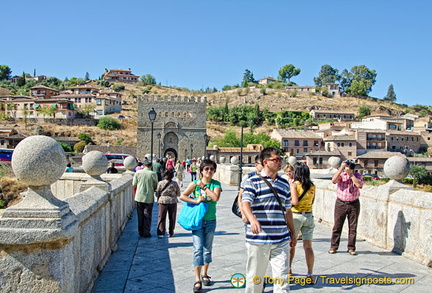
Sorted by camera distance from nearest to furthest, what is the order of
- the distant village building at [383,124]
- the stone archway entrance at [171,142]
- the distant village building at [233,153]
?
the stone archway entrance at [171,142]
the distant village building at [233,153]
the distant village building at [383,124]

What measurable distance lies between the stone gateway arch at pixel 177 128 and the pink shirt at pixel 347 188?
45.4 m

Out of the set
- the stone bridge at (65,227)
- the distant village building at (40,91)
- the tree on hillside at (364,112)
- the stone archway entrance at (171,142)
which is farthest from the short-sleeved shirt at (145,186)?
the tree on hillside at (364,112)

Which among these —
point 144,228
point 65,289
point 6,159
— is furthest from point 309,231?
point 6,159

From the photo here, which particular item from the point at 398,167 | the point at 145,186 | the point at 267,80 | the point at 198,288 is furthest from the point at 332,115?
the point at 198,288

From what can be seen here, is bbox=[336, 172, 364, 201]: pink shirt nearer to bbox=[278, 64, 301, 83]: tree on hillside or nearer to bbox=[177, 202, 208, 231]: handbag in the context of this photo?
bbox=[177, 202, 208, 231]: handbag

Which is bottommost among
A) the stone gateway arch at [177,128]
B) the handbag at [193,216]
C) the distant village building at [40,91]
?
the handbag at [193,216]

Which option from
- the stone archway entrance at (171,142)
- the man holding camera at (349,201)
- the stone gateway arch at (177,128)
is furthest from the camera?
the stone archway entrance at (171,142)

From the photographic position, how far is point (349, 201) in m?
6.39

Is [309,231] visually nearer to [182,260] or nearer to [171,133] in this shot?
[182,260]

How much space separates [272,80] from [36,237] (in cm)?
16195

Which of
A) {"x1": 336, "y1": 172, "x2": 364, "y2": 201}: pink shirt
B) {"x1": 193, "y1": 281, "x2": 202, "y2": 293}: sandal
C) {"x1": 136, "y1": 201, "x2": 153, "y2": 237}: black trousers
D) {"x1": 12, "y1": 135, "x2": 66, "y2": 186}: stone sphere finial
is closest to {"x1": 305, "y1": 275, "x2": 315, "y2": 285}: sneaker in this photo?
{"x1": 193, "y1": 281, "x2": 202, "y2": 293}: sandal

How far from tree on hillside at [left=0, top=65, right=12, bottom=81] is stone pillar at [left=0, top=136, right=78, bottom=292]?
523 feet

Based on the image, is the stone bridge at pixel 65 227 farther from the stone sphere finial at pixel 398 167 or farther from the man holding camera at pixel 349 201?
the man holding camera at pixel 349 201

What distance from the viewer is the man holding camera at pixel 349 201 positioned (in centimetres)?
635
